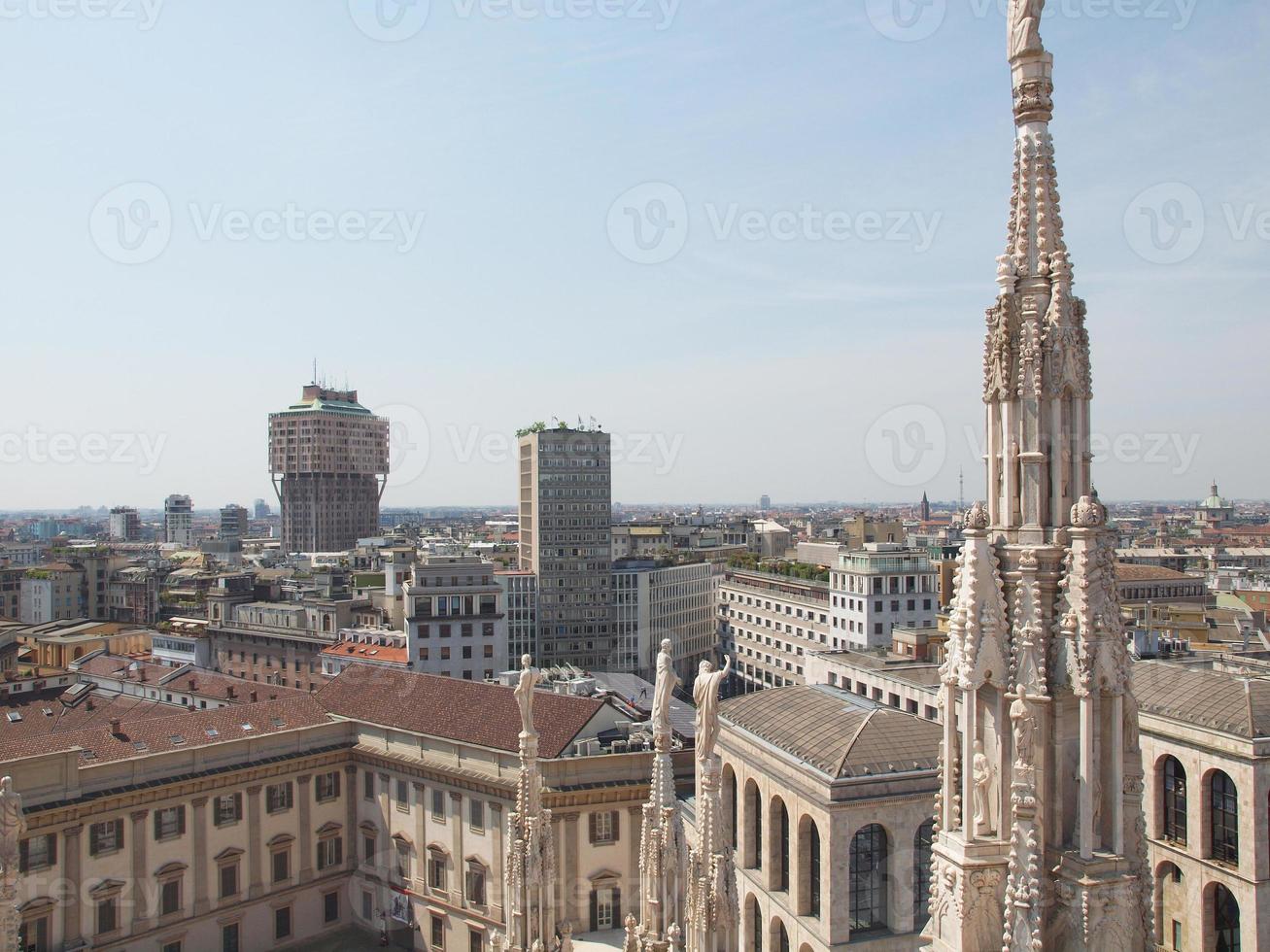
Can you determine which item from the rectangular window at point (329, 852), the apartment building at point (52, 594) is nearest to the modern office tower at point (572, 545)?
the rectangular window at point (329, 852)

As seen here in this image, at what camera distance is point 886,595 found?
3361 inches

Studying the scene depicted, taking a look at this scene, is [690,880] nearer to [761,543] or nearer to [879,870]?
[879,870]

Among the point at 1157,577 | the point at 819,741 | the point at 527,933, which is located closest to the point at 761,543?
the point at 1157,577

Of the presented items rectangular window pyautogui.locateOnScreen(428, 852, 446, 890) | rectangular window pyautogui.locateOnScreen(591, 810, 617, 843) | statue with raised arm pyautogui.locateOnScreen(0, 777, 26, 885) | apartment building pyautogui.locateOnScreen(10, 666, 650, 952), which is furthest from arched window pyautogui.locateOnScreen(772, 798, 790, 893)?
statue with raised arm pyautogui.locateOnScreen(0, 777, 26, 885)

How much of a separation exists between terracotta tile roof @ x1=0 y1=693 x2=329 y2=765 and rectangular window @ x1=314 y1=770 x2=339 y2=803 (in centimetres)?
259

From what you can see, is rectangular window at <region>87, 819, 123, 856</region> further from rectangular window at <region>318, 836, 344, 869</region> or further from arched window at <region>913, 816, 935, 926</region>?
arched window at <region>913, 816, 935, 926</region>

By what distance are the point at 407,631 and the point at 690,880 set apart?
208 feet

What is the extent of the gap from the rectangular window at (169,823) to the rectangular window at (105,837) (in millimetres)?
1486

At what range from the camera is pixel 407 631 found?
243ft

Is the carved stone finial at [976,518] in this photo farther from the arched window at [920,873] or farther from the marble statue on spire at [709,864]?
the arched window at [920,873]

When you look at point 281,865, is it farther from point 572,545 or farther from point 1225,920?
point 572,545

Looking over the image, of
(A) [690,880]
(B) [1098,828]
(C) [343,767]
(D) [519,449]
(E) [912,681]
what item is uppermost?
(D) [519,449]

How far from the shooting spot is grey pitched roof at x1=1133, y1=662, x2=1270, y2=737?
2462 centimetres

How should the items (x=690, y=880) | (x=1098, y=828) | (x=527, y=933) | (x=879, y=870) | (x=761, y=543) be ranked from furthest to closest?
1. (x=761, y=543)
2. (x=879, y=870)
3. (x=527, y=933)
4. (x=690, y=880)
5. (x=1098, y=828)
